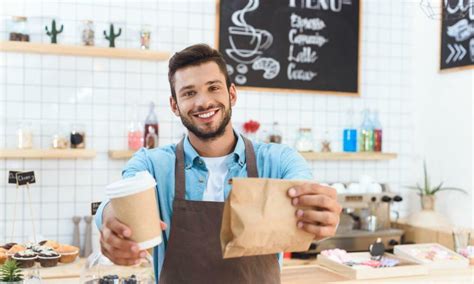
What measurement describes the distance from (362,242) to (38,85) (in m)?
2.40

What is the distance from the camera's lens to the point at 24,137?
12.9ft

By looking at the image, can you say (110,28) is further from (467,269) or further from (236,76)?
(467,269)

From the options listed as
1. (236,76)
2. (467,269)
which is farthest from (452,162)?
(236,76)

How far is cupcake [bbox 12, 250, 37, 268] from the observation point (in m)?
3.23

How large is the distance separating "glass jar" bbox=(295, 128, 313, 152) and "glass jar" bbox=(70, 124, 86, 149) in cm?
153

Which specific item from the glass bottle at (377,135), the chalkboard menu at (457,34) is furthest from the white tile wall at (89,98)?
the chalkboard menu at (457,34)

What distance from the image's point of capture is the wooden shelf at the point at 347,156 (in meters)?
4.59

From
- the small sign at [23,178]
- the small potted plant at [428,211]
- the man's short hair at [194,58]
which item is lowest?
the small potted plant at [428,211]

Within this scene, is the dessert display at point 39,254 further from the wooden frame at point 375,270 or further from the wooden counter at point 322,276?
the wooden frame at point 375,270

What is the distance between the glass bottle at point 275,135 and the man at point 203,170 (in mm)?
2329

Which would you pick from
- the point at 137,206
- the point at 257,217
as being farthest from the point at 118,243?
the point at 257,217

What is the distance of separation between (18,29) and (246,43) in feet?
5.08

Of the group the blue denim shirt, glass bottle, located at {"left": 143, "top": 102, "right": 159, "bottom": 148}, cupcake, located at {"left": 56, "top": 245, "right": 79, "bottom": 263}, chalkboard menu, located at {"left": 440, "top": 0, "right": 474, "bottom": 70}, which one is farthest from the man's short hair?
chalkboard menu, located at {"left": 440, "top": 0, "right": 474, "bottom": 70}

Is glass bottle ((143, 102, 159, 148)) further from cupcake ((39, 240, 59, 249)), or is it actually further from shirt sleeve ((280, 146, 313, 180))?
shirt sleeve ((280, 146, 313, 180))
